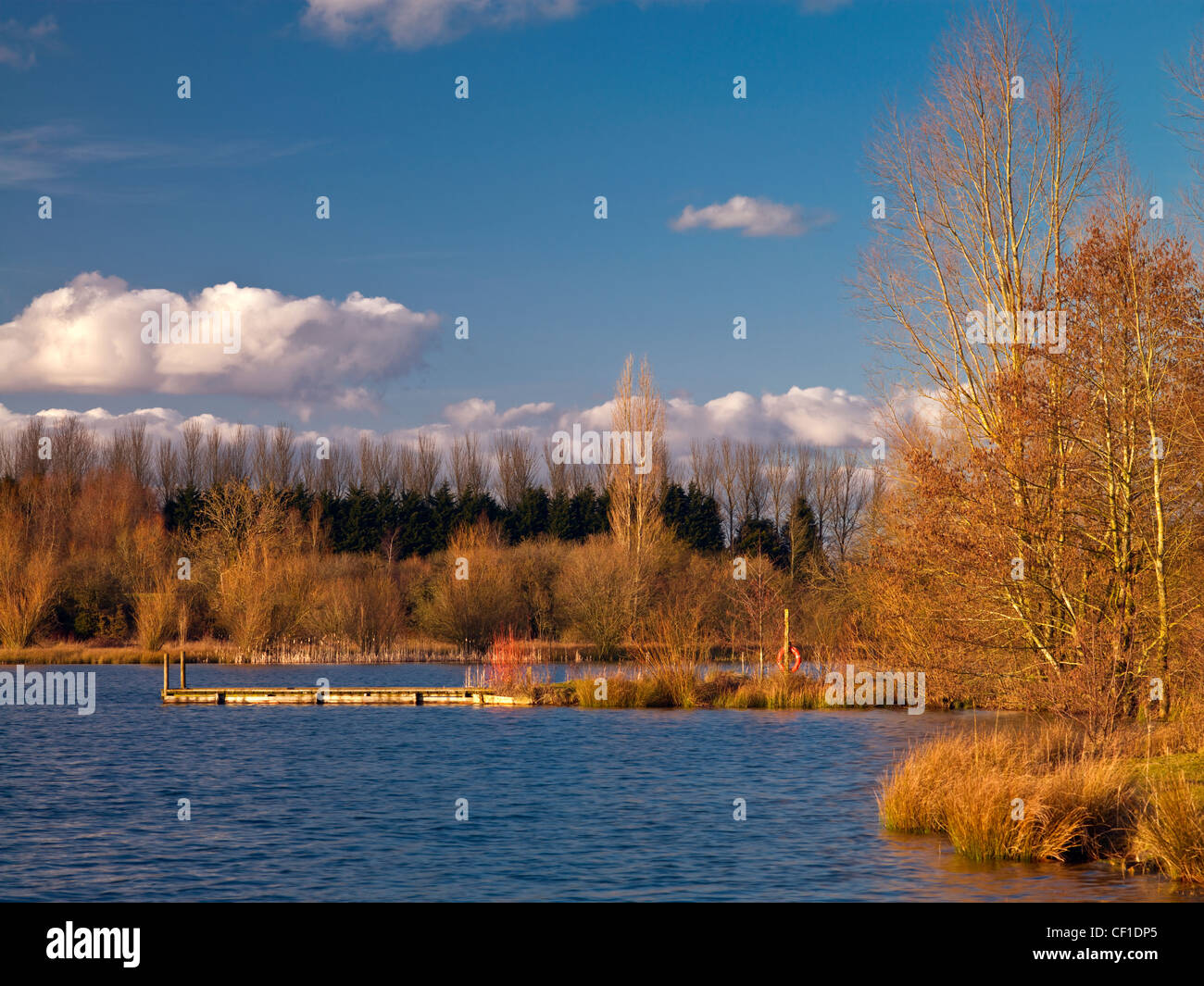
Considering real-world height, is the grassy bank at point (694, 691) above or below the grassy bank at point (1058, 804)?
below

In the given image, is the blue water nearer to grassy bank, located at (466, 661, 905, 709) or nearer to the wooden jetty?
grassy bank, located at (466, 661, 905, 709)

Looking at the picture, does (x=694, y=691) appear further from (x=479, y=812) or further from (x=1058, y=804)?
(x=1058, y=804)

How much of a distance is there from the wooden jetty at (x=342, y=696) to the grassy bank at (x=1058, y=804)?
60.6ft

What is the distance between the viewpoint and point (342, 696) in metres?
33.7

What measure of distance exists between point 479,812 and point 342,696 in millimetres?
17094

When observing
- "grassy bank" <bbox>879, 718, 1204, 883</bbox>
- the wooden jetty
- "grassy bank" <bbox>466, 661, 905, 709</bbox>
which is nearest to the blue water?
"grassy bank" <bbox>879, 718, 1204, 883</bbox>

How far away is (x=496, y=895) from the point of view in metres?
12.5

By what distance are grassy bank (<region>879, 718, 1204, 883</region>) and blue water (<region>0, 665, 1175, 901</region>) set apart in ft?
1.09

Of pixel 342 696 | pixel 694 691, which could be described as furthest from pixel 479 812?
pixel 342 696

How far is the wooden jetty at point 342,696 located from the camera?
109 feet

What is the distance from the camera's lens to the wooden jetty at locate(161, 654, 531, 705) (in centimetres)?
3331

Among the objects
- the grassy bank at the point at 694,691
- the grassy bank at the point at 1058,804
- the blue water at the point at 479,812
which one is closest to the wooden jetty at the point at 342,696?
the blue water at the point at 479,812

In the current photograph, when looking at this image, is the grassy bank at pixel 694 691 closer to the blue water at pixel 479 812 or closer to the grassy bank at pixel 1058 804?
the blue water at pixel 479 812
